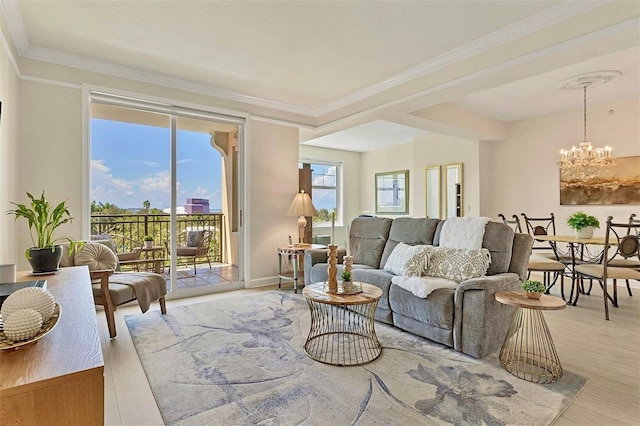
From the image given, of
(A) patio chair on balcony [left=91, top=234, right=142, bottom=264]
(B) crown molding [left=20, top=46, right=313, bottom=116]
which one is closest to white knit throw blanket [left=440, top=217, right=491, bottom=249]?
(B) crown molding [left=20, top=46, right=313, bottom=116]

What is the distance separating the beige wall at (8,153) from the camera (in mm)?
2713

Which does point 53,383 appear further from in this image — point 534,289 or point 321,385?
point 534,289

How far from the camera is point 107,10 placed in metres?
2.73

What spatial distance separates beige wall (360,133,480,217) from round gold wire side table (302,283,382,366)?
410 centimetres

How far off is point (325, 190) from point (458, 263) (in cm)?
576

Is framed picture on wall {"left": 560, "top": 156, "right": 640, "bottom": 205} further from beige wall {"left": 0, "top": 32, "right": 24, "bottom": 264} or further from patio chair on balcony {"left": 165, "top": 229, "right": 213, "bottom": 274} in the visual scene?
beige wall {"left": 0, "top": 32, "right": 24, "bottom": 264}

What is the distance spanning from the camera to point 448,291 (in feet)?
8.97

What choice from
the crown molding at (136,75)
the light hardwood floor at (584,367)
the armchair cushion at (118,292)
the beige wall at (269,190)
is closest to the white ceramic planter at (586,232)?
the light hardwood floor at (584,367)

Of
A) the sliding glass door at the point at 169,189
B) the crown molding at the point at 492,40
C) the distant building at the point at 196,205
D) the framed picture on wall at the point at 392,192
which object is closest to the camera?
the crown molding at the point at 492,40

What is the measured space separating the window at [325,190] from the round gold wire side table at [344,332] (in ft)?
16.6

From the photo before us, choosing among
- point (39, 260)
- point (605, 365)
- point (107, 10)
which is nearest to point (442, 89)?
point (605, 365)

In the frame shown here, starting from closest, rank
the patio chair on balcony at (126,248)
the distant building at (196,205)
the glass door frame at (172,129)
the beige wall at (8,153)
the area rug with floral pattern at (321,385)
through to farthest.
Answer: the area rug with floral pattern at (321,385) → the beige wall at (8,153) → the glass door frame at (172,129) → the patio chair on balcony at (126,248) → the distant building at (196,205)

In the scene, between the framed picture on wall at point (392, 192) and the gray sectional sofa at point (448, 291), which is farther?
the framed picture on wall at point (392, 192)

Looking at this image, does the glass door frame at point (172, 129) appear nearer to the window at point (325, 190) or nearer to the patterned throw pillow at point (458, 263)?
the patterned throw pillow at point (458, 263)
